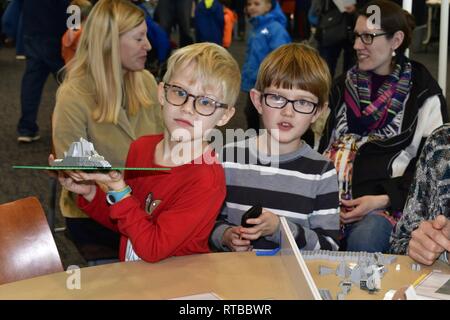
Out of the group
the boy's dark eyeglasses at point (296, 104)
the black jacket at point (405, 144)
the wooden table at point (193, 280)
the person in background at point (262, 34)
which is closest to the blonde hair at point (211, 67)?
the boy's dark eyeglasses at point (296, 104)

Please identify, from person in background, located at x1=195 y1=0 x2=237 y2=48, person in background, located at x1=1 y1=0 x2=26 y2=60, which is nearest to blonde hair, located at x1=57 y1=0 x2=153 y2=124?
person in background, located at x1=1 y1=0 x2=26 y2=60

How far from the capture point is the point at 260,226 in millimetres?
1858

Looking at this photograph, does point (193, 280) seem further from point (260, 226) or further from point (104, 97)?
point (104, 97)

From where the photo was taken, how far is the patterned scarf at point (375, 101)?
2773 millimetres

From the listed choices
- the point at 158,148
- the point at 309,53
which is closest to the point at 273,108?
the point at 309,53

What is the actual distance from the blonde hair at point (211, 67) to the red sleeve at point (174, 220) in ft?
0.76

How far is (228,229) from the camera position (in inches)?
79.8

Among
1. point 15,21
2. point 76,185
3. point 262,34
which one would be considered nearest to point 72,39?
point 262,34

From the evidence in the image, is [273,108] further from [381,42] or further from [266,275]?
[381,42]

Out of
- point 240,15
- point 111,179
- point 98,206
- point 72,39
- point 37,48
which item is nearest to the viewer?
point 111,179

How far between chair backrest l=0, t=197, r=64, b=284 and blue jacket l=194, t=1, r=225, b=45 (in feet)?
17.8

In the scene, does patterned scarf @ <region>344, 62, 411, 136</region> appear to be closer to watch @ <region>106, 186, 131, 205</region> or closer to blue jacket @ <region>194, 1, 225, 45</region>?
watch @ <region>106, 186, 131, 205</region>

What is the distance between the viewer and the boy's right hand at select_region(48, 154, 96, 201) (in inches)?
76.1

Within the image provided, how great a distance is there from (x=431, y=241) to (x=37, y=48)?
14.1 feet
